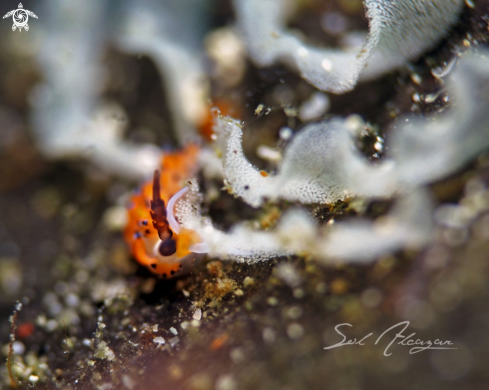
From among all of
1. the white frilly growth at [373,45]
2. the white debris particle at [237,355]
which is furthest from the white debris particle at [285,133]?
A: the white debris particle at [237,355]

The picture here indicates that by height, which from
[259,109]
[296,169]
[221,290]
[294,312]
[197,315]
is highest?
[259,109]

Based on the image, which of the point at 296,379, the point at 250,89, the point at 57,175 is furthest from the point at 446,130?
the point at 57,175

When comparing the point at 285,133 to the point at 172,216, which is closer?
the point at 172,216

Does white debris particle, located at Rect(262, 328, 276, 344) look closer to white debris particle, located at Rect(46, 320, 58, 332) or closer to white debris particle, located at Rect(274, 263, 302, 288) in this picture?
white debris particle, located at Rect(274, 263, 302, 288)

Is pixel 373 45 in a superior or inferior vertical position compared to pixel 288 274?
superior

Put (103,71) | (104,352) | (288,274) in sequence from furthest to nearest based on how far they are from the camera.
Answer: (103,71) → (104,352) → (288,274)

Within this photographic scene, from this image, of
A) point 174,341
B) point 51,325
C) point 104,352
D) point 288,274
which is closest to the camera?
point 288,274

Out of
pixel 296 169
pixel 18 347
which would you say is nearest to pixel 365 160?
pixel 296 169

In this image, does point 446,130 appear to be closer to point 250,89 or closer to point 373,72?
point 373,72

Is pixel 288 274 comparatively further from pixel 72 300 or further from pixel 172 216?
pixel 72 300
